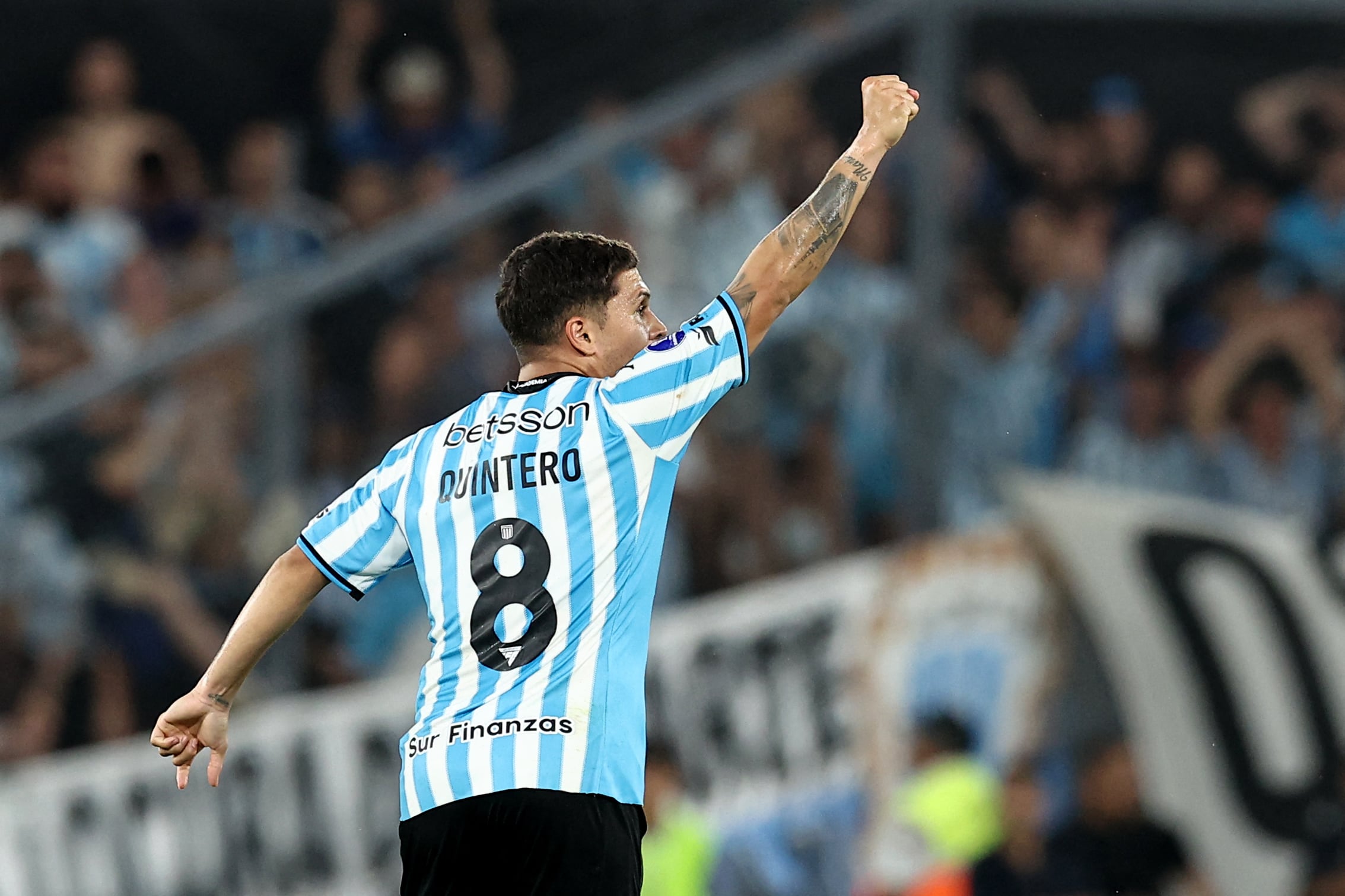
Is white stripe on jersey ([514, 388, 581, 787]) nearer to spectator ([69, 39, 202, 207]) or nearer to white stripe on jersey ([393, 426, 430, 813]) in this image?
white stripe on jersey ([393, 426, 430, 813])

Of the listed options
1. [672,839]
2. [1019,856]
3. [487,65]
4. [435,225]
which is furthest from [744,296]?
[487,65]

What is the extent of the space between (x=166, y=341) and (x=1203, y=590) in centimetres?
584

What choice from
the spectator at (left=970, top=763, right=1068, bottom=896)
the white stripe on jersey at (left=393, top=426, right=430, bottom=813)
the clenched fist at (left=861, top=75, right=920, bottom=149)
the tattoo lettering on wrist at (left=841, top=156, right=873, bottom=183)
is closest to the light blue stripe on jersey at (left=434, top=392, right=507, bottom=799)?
the white stripe on jersey at (left=393, top=426, right=430, bottom=813)

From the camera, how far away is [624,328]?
160 inches

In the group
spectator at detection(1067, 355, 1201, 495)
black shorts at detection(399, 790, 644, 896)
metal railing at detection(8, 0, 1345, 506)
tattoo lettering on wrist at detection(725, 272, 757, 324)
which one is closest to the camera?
black shorts at detection(399, 790, 644, 896)

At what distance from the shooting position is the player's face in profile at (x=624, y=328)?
13.3 feet

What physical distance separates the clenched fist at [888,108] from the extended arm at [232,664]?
1.66m

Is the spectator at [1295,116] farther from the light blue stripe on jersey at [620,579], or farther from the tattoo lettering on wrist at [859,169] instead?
the light blue stripe on jersey at [620,579]

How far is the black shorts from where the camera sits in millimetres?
3660

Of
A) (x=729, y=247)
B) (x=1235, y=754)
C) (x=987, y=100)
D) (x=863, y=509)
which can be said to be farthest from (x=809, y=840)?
(x=987, y=100)

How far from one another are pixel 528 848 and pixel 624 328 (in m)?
1.17

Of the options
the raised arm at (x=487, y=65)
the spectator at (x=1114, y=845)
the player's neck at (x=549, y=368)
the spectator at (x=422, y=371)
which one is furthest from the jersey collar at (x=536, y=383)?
the raised arm at (x=487, y=65)

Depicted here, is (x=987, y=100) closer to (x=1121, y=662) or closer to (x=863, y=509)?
(x=863, y=509)

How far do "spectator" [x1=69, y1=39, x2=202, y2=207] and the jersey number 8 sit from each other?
6748mm
